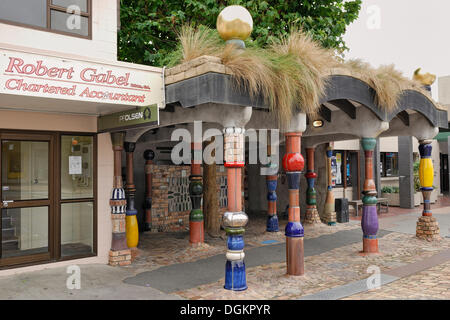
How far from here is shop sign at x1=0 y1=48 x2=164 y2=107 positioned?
4.46 meters

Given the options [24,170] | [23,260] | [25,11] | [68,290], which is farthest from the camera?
[24,170]

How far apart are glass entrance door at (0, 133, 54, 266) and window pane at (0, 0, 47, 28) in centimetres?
169

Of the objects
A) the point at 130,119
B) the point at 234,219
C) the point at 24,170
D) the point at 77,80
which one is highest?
the point at 77,80

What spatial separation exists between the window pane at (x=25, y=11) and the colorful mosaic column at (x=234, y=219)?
3.35 meters

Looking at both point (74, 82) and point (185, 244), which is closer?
point (74, 82)

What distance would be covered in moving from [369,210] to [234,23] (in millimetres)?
4350

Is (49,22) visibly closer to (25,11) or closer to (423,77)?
(25,11)

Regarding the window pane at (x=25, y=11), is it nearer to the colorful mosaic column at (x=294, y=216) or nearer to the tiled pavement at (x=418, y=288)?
the colorful mosaic column at (x=294, y=216)

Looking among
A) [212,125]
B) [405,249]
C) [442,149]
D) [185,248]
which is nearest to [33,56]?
[212,125]

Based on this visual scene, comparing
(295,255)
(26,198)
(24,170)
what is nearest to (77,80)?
(24,170)

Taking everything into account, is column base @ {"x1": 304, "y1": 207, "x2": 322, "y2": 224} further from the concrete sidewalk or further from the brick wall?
the concrete sidewalk

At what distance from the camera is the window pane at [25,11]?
18.7 ft

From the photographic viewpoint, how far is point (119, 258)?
6.81 m
